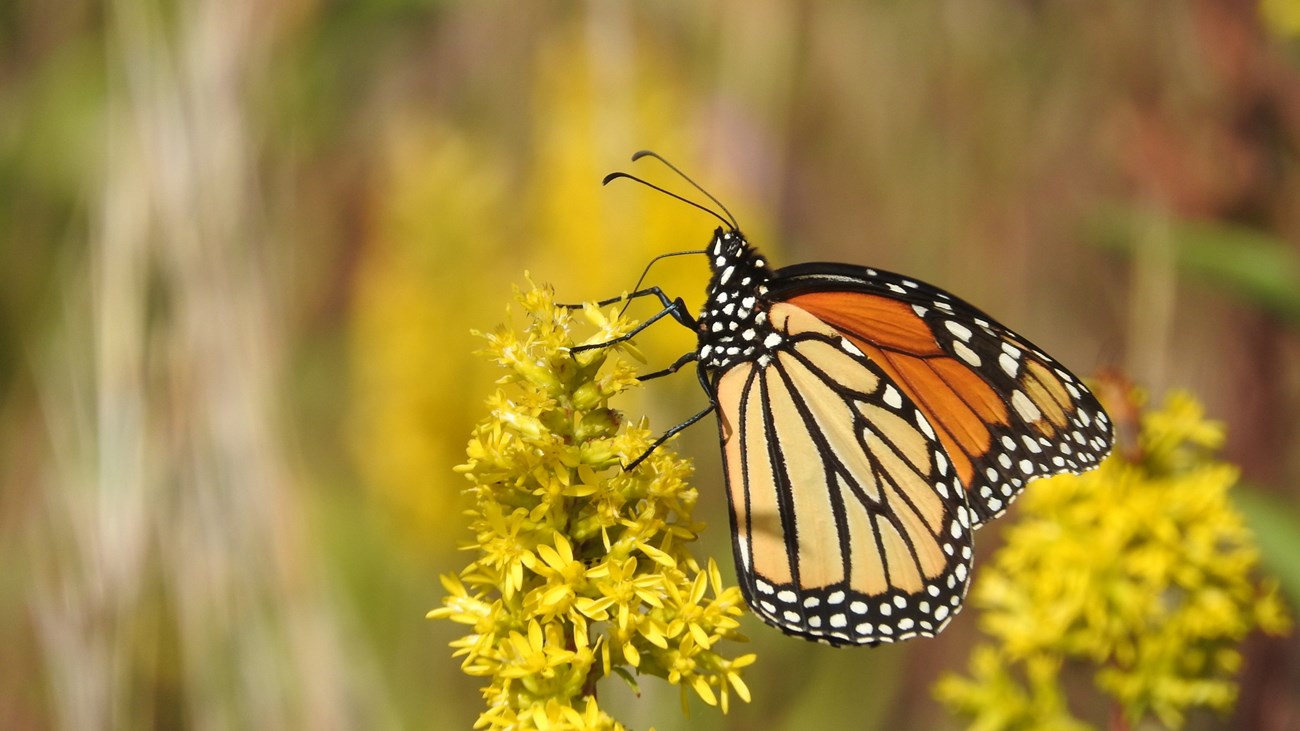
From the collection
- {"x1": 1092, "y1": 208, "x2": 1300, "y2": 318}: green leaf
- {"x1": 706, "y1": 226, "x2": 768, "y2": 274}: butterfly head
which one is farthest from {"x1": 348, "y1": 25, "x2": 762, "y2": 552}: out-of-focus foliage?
{"x1": 1092, "y1": 208, "x2": 1300, "y2": 318}: green leaf

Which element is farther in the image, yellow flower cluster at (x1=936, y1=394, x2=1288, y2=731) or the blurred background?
the blurred background

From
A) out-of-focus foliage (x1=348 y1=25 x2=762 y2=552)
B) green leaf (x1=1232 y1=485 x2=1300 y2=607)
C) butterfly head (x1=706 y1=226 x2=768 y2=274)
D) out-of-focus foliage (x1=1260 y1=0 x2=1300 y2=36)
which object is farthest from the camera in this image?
out-of-focus foliage (x1=348 y1=25 x2=762 y2=552)

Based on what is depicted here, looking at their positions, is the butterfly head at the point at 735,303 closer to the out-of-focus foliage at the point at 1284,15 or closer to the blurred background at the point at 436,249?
the blurred background at the point at 436,249

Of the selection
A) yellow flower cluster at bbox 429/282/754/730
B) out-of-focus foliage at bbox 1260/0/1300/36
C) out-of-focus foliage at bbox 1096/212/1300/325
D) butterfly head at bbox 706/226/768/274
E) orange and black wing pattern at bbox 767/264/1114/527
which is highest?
out-of-focus foliage at bbox 1260/0/1300/36

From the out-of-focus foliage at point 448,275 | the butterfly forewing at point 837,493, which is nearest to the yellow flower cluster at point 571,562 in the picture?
the butterfly forewing at point 837,493

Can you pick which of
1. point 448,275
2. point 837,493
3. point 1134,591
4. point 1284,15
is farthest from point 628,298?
point 1284,15

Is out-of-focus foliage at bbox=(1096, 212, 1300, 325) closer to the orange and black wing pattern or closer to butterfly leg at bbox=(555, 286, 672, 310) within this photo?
the orange and black wing pattern

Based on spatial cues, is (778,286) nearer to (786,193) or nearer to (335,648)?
(335,648)

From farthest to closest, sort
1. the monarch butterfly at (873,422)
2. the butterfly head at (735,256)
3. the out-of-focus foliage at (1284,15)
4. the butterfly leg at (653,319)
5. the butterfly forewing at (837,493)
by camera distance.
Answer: the out-of-focus foliage at (1284,15) < the butterfly head at (735,256) < the monarch butterfly at (873,422) < the butterfly forewing at (837,493) < the butterfly leg at (653,319)
